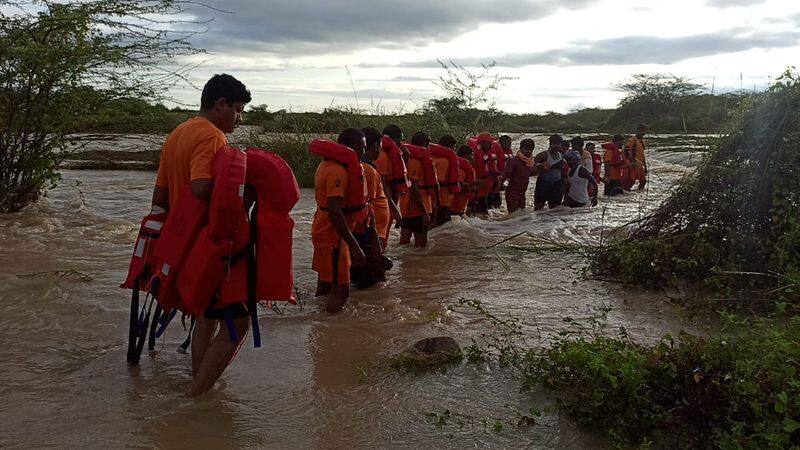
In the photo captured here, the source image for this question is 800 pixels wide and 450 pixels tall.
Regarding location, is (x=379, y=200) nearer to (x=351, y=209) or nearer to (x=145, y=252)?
(x=351, y=209)

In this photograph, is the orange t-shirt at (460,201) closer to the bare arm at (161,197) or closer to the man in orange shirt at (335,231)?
the man in orange shirt at (335,231)

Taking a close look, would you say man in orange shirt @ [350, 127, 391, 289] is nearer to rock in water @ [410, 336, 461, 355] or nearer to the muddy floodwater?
the muddy floodwater

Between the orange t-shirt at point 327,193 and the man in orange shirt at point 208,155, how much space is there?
1.64 meters

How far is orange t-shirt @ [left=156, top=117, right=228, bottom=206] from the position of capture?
144 inches

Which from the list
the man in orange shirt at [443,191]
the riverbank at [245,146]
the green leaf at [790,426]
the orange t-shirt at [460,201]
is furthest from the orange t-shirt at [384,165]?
the green leaf at [790,426]

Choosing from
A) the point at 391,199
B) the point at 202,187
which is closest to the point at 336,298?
the point at 391,199

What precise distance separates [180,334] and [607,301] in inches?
142

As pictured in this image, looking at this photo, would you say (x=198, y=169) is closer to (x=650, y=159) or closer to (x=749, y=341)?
(x=749, y=341)

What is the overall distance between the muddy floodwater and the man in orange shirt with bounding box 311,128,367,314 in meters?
0.29

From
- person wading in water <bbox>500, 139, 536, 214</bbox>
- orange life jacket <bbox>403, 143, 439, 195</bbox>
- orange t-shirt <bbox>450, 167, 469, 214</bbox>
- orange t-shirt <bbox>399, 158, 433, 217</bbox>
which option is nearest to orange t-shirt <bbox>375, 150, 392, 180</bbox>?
orange t-shirt <bbox>399, 158, 433, 217</bbox>

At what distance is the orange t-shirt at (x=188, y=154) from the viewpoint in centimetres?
366

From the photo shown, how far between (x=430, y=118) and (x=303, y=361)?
12.4 metres

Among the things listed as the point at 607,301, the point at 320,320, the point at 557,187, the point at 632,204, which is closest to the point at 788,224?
the point at 607,301

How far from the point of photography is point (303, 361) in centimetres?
477
